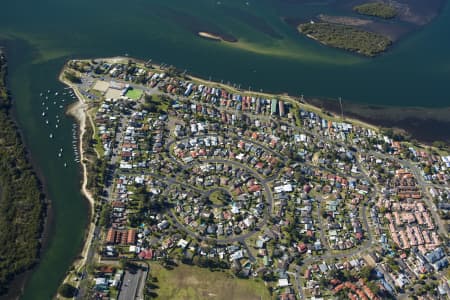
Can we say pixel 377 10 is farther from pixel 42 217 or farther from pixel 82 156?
pixel 42 217

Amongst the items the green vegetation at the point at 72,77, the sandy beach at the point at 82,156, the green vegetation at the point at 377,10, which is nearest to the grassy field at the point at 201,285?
the sandy beach at the point at 82,156

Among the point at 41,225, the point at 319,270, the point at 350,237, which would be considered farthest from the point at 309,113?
the point at 41,225

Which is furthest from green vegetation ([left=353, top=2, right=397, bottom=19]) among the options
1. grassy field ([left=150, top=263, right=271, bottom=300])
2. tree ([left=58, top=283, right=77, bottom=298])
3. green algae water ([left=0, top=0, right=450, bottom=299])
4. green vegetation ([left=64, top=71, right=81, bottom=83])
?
tree ([left=58, top=283, right=77, bottom=298])

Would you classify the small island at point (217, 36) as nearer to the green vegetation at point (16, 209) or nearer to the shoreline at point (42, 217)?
the shoreline at point (42, 217)

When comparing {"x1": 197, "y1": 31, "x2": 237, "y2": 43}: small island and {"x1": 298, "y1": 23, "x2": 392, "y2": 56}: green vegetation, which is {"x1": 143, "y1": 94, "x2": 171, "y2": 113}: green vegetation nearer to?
{"x1": 197, "y1": 31, "x2": 237, "y2": 43}: small island

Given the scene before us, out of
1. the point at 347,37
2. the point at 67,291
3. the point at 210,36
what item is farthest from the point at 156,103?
the point at 347,37

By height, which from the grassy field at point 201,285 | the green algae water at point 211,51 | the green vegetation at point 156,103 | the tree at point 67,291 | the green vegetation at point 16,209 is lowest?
the tree at point 67,291
